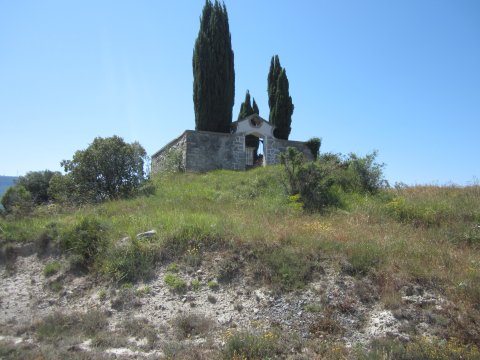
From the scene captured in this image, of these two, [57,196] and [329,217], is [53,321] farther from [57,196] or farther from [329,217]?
→ [57,196]

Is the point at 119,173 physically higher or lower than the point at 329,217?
higher

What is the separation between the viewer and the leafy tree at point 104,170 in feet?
43.7

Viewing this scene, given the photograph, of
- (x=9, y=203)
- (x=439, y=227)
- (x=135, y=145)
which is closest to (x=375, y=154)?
(x=439, y=227)

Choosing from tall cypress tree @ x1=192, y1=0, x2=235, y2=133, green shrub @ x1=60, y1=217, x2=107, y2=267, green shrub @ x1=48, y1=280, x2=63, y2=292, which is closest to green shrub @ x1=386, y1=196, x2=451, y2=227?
green shrub @ x1=60, y1=217, x2=107, y2=267

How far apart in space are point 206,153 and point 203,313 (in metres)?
12.2

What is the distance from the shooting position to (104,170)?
1345 centimetres

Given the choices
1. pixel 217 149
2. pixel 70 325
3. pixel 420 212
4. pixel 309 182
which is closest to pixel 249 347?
pixel 70 325

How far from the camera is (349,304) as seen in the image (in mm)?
Result: 6254

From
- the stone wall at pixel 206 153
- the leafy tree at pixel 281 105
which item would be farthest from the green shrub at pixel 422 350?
the leafy tree at pixel 281 105

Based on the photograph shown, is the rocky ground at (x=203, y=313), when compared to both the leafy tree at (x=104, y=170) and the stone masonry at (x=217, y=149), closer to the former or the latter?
the leafy tree at (x=104, y=170)

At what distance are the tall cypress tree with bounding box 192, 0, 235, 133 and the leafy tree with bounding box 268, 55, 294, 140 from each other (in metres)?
3.19

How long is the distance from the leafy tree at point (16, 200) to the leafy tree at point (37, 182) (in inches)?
169

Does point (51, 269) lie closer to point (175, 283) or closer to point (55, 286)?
point (55, 286)

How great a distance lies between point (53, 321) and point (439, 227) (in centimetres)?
815
